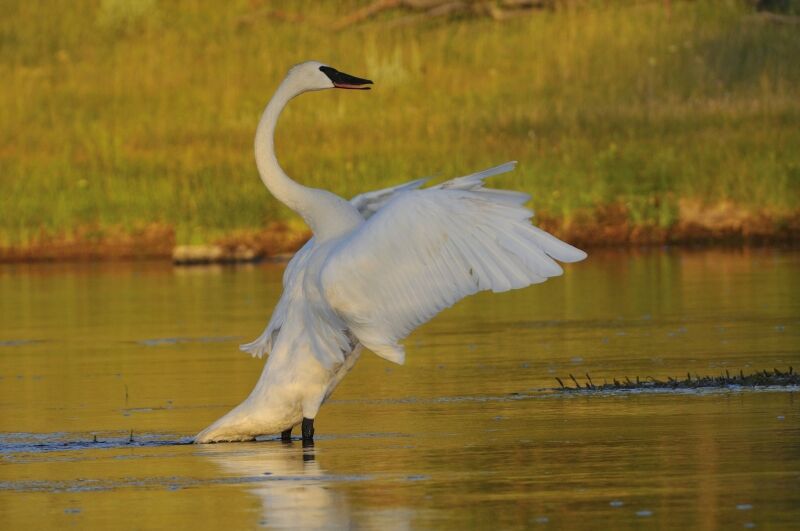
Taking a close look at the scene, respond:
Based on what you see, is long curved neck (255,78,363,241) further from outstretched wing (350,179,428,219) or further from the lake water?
the lake water

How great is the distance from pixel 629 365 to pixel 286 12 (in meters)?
29.7

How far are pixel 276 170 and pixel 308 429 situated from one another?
1725 millimetres

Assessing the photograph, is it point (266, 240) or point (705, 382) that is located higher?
point (705, 382)

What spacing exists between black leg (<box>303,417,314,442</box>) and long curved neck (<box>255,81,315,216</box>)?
1.32m

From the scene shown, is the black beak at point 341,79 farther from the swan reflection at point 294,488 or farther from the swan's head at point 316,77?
the swan reflection at point 294,488

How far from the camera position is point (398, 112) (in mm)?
34594

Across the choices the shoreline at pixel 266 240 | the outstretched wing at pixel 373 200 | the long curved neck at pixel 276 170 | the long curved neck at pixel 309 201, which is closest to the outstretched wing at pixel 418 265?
the long curved neck at pixel 309 201

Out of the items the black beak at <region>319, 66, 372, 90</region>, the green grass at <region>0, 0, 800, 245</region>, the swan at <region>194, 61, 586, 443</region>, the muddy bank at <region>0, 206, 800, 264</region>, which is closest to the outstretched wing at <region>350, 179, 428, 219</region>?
the swan at <region>194, 61, 586, 443</region>

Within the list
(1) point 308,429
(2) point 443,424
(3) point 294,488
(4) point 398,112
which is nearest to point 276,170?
(1) point 308,429

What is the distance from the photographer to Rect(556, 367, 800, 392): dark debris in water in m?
13.4

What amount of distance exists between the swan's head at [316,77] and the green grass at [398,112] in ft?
43.3

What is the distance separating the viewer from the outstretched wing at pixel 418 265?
11867 mm

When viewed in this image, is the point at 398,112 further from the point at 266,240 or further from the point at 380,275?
the point at 380,275

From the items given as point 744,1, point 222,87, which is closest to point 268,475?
point 222,87
